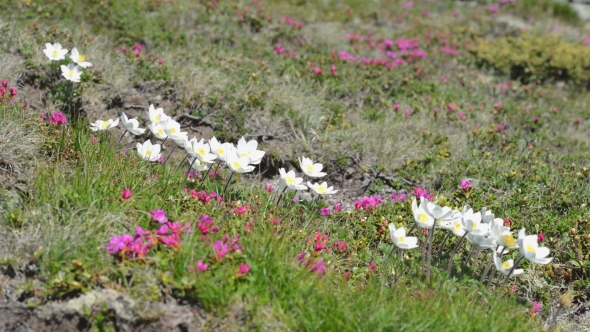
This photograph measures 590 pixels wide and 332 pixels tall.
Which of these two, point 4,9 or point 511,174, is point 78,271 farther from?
point 4,9

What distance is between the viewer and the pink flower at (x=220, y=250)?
3.29m

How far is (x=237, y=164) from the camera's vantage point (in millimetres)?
4008

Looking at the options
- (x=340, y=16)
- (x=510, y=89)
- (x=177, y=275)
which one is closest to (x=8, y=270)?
(x=177, y=275)

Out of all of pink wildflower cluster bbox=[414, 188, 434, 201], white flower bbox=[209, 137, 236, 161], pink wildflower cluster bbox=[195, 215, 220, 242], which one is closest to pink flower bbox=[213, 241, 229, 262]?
pink wildflower cluster bbox=[195, 215, 220, 242]

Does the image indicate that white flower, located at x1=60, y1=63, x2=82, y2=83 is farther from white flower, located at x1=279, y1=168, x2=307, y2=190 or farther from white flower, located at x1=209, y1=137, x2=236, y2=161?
white flower, located at x1=279, y1=168, x2=307, y2=190

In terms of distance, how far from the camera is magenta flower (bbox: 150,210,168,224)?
11.3ft

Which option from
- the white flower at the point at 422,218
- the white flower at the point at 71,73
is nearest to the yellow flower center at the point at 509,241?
the white flower at the point at 422,218

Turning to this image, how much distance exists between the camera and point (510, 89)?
8633 millimetres

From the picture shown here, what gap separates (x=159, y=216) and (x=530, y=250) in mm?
2340

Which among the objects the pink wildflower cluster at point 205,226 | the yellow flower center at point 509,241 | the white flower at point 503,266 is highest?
the yellow flower center at point 509,241

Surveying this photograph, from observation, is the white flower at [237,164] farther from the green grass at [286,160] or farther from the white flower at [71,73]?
the white flower at [71,73]

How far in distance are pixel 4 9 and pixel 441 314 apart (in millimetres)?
6770

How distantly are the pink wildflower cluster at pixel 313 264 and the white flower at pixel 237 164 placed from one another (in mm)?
797

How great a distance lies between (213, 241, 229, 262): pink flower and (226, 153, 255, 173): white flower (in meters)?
0.74
